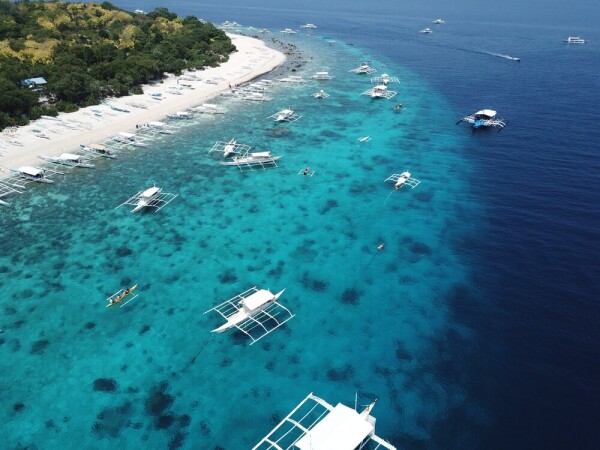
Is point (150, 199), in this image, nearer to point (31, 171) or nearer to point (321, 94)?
point (31, 171)

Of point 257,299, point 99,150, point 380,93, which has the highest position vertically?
point 380,93

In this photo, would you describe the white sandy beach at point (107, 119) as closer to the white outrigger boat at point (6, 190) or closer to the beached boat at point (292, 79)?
the white outrigger boat at point (6, 190)

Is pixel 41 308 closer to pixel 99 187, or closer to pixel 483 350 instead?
pixel 99 187

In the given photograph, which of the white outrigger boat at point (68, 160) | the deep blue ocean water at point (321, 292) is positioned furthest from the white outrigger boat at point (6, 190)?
the white outrigger boat at point (68, 160)

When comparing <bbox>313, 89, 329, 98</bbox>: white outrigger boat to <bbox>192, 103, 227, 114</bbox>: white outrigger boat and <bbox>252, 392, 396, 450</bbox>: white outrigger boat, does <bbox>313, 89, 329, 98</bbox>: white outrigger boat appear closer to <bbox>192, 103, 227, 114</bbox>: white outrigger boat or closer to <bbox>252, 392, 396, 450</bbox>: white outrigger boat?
<bbox>192, 103, 227, 114</bbox>: white outrigger boat

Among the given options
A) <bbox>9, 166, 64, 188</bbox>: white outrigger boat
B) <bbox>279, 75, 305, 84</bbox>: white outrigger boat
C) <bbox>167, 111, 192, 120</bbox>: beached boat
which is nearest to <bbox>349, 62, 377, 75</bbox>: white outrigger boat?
<bbox>279, 75, 305, 84</bbox>: white outrigger boat

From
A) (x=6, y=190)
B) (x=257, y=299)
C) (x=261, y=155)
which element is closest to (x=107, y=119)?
(x=6, y=190)
